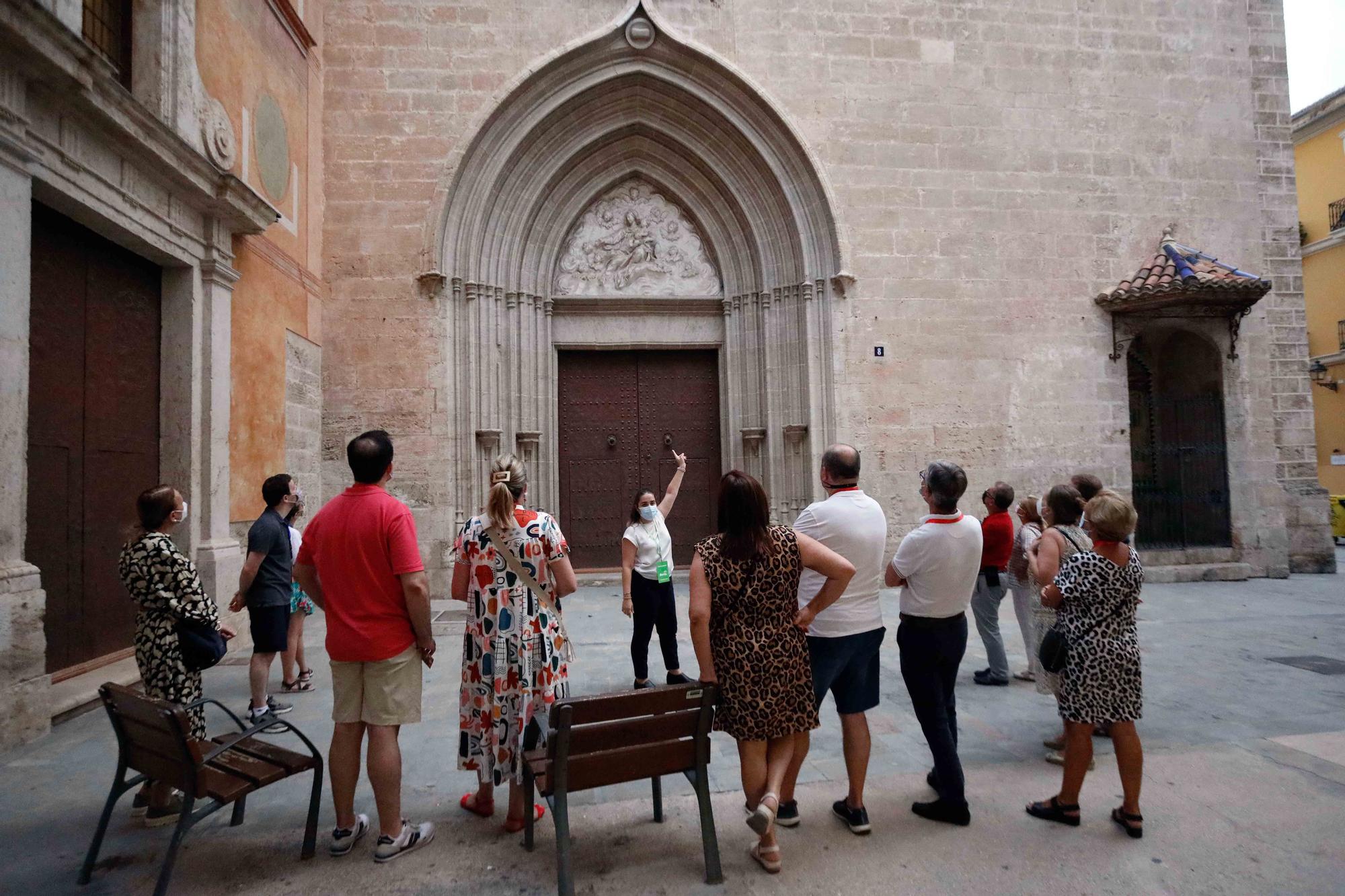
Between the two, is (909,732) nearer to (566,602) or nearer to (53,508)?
(566,602)

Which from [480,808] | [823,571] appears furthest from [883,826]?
[480,808]

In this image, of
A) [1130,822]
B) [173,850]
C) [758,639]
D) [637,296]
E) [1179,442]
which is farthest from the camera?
[1179,442]

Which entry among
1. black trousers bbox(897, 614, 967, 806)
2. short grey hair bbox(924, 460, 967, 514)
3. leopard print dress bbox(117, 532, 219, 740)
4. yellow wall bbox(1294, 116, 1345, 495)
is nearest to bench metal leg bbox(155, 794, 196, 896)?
leopard print dress bbox(117, 532, 219, 740)

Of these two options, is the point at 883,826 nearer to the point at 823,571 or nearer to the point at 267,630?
the point at 823,571

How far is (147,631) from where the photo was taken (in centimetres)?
313

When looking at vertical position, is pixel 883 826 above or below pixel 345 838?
below

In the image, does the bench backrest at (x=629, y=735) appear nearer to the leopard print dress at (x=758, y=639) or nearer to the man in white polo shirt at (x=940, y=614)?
the leopard print dress at (x=758, y=639)

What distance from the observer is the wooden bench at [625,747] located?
2447 mm

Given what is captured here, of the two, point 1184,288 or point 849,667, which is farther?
point 1184,288

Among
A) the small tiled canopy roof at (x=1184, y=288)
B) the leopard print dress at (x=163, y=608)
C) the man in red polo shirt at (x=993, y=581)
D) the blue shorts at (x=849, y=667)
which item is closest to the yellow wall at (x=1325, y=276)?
the small tiled canopy roof at (x=1184, y=288)

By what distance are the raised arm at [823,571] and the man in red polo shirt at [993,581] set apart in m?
2.55

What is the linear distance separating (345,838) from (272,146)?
7.23m

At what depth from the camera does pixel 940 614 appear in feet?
10.2

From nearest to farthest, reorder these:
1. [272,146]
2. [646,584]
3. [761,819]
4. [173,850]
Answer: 1. [173,850]
2. [761,819]
3. [646,584]
4. [272,146]
